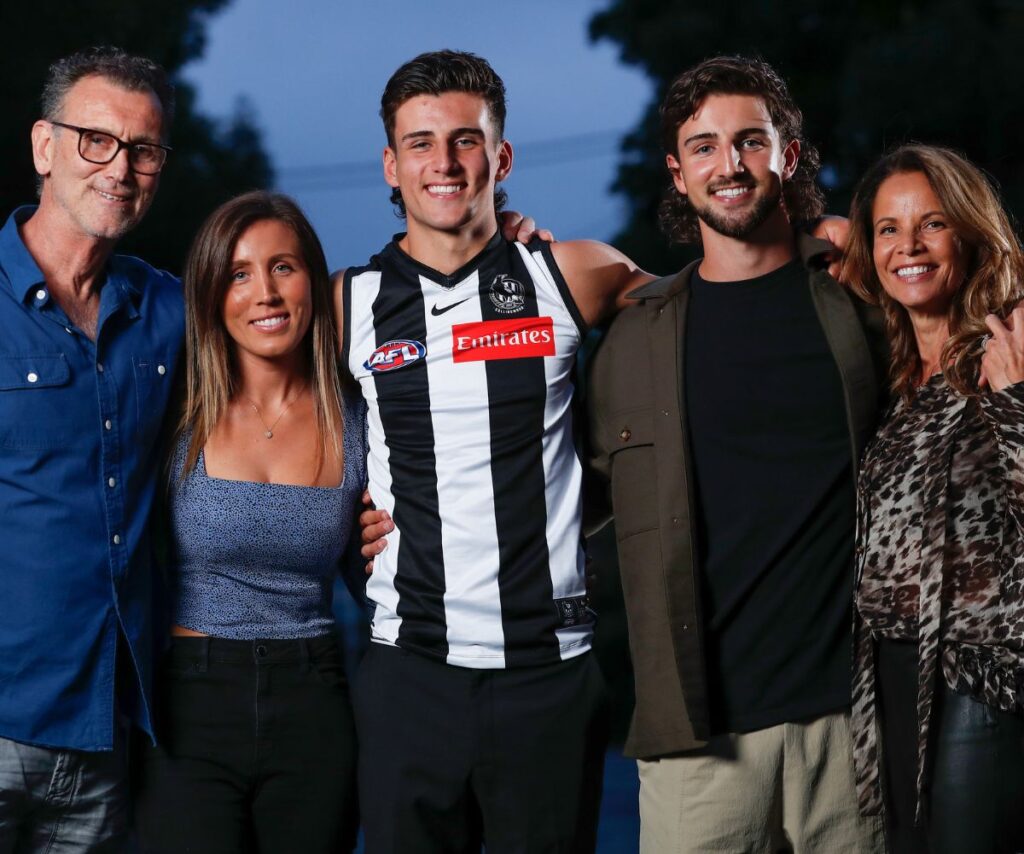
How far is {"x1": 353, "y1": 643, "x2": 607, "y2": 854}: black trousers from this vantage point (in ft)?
8.13

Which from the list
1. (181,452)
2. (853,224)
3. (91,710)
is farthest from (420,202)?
(91,710)

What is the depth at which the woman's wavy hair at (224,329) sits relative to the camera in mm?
2613

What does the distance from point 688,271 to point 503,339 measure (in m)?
0.38

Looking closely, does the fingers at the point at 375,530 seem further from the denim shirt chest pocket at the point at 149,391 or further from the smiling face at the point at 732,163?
the smiling face at the point at 732,163

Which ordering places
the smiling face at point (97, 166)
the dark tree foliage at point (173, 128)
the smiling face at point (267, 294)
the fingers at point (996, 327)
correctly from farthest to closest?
the dark tree foliage at point (173, 128)
the smiling face at point (267, 294)
the smiling face at point (97, 166)
the fingers at point (996, 327)

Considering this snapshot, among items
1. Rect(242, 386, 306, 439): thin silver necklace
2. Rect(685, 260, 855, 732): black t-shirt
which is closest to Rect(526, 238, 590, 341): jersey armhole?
Rect(685, 260, 855, 732): black t-shirt

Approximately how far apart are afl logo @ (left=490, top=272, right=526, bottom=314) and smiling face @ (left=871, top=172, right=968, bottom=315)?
67cm

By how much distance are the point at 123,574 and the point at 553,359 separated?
0.87 metres

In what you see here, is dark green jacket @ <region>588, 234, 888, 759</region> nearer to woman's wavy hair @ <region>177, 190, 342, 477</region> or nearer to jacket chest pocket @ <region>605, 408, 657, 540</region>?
jacket chest pocket @ <region>605, 408, 657, 540</region>

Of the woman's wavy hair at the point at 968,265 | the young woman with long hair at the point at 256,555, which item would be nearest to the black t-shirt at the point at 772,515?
the woman's wavy hair at the point at 968,265

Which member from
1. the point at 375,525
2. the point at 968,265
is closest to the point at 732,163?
the point at 968,265

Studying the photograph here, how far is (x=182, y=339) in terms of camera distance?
2.66 metres

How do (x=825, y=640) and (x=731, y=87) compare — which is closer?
(x=825, y=640)

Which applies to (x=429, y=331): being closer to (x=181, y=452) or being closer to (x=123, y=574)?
(x=181, y=452)
